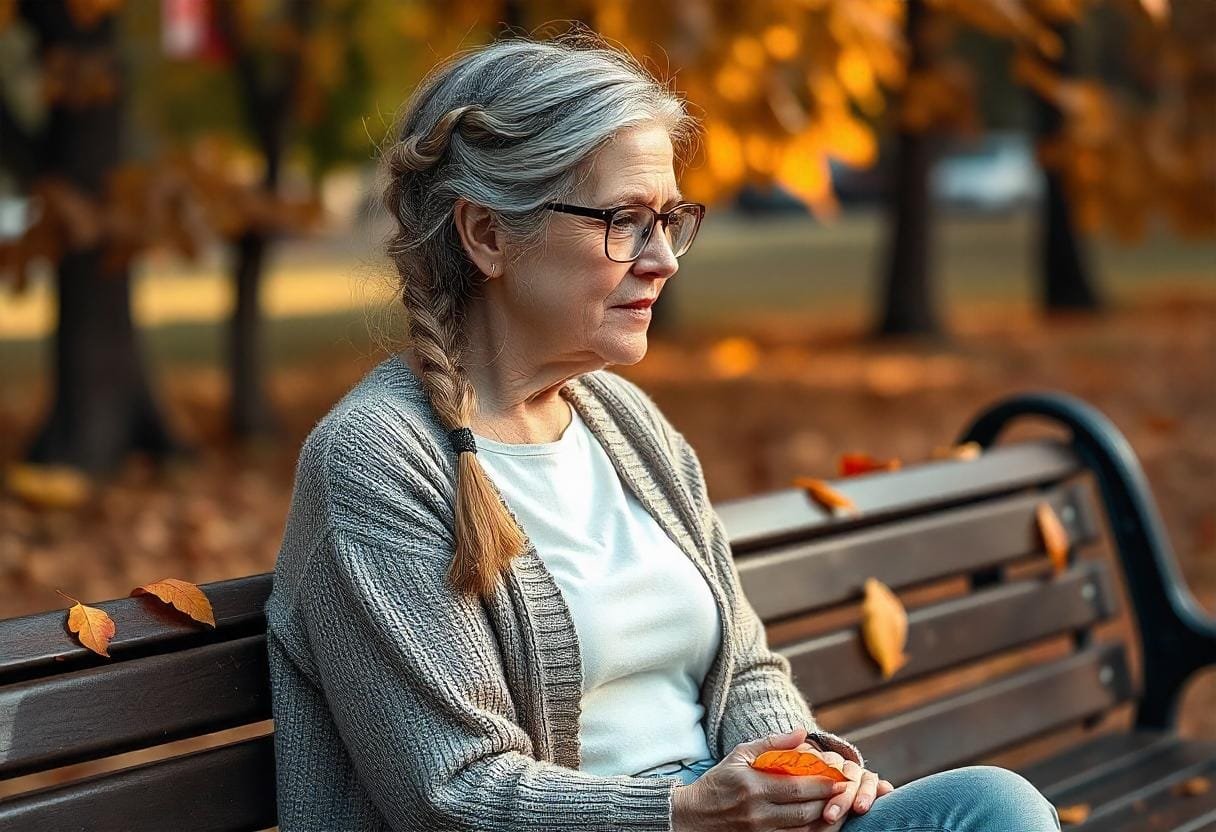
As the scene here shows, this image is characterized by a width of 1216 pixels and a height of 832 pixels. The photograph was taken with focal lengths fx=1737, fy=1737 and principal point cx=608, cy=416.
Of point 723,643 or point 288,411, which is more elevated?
point 723,643

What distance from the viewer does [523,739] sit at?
2.29 m

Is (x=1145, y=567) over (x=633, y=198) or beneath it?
beneath

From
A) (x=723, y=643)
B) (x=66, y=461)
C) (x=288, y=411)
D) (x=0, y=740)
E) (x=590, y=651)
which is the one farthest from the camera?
(x=288, y=411)

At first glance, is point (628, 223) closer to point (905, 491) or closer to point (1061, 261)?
point (905, 491)

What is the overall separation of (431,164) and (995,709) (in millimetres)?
1818

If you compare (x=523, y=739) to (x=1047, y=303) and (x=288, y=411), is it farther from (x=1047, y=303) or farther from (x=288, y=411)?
(x=1047, y=303)

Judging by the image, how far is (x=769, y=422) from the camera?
9.85m

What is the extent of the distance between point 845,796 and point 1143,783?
4.66 feet

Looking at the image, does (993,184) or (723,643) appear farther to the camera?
(993,184)

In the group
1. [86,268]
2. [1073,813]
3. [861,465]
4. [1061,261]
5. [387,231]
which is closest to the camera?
[387,231]

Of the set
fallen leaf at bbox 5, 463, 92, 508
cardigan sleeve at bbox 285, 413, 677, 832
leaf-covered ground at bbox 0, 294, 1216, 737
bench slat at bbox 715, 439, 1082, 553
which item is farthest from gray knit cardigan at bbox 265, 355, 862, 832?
fallen leaf at bbox 5, 463, 92, 508

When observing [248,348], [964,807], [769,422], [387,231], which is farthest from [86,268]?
[964,807]

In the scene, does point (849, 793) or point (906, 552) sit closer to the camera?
point (849, 793)

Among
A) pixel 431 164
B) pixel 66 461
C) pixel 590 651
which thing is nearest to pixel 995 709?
pixel 590 651
